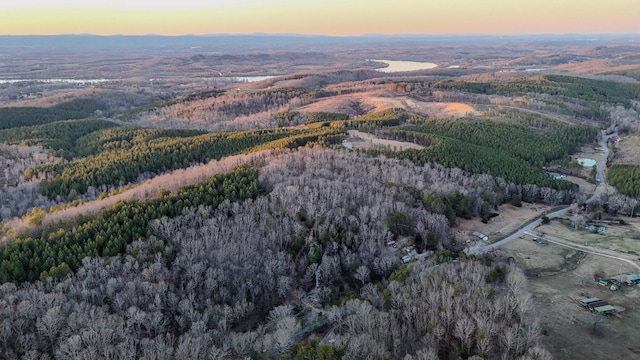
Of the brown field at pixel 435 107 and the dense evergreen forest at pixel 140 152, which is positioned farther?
the brown field at pixel 435 107

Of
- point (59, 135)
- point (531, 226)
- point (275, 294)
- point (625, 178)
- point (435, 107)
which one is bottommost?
point (531, 226)

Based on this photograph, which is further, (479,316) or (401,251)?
(401,251)

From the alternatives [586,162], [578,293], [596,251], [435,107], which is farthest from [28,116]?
[578,293]

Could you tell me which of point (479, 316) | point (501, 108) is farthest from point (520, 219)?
point (501, 108)

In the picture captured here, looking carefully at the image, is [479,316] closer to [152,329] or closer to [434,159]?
[152,329]

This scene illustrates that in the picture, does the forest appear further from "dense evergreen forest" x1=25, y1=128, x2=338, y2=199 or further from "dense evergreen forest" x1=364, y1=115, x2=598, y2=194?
"dense evergreen forest" x1=364, y1=115, x2=598, y2=194

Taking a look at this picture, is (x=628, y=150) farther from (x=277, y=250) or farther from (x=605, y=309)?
(x=277, y=250)

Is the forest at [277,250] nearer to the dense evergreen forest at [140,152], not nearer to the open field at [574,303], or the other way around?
the dense evergreen forest at [140,152]

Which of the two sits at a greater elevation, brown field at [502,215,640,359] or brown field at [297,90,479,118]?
brown field at [297,90,479,118]

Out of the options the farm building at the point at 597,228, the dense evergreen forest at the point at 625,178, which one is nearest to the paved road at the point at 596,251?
the farm building at the point at 597,228

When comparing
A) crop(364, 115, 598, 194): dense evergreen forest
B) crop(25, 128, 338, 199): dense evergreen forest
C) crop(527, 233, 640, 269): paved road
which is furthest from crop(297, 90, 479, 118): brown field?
crop(527, 233, 640, 269): paved road

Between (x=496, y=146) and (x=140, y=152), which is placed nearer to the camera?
(x=140, y=152)
